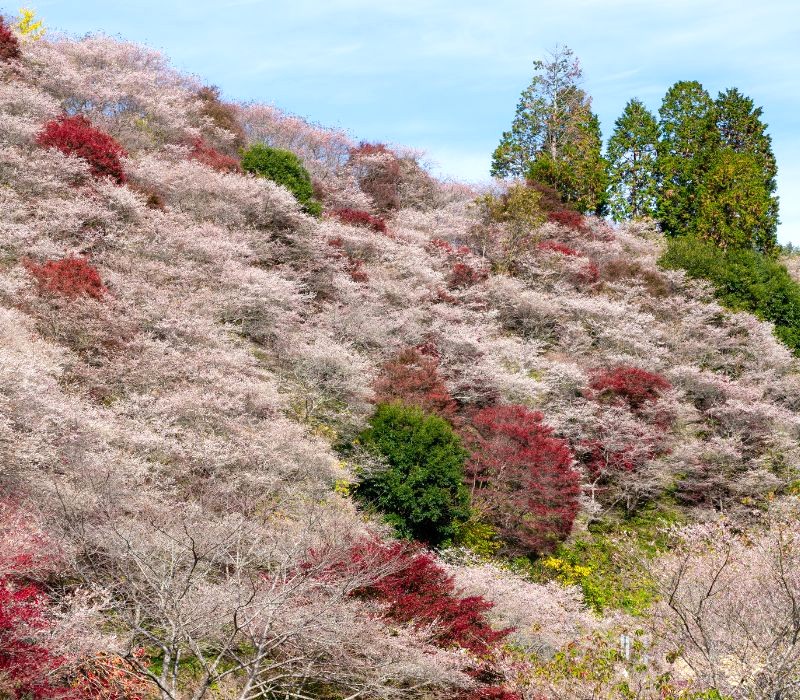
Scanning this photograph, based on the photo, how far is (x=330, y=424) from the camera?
18.8m

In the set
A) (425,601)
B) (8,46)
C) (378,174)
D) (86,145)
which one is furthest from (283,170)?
(425,601)

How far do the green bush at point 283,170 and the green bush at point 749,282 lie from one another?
699 inches

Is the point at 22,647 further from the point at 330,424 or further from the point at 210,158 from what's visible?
the point at 210,158

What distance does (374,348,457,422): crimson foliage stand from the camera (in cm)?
2014

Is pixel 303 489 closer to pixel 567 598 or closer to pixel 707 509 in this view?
pixel 567 598

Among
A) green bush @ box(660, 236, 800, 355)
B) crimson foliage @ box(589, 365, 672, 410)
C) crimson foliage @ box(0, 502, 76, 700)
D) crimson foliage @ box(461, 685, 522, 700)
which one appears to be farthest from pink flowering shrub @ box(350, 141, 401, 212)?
crimson foliage @ box(0, 502, 76, 700)

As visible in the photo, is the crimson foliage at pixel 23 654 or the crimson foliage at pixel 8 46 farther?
the crimson foliage at pixel 8 46

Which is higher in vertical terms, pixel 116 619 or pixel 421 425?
pixel 421 425

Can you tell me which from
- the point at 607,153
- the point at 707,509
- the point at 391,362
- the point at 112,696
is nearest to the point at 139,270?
the point at 391,362

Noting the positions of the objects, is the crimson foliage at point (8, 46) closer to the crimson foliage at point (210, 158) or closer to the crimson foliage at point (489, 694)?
the crimson foliage at point (210, 158)

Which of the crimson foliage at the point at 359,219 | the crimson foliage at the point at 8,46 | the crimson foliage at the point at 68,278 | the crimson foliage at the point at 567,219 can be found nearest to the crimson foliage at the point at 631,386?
the crimson foliage at the point at 359,219

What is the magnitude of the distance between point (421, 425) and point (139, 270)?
8.89 meters

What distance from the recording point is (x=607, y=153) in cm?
3975

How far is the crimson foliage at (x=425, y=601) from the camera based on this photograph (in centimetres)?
1160
